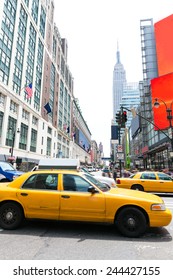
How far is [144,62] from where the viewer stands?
50406mm

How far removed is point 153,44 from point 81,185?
5613 centimetres

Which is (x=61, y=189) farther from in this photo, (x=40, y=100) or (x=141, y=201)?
(x=40, y=100)

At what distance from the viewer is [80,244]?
4.21 m

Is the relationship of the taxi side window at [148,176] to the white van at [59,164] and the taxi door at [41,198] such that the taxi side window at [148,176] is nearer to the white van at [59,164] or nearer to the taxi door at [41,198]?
the white van at [59,164]

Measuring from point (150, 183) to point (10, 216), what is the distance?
31.8 ft

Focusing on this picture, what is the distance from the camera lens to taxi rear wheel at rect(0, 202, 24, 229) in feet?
16.6

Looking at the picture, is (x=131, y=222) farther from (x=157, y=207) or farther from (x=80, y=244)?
(x=80, y=244)

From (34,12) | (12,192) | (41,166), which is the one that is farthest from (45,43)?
(12,192)

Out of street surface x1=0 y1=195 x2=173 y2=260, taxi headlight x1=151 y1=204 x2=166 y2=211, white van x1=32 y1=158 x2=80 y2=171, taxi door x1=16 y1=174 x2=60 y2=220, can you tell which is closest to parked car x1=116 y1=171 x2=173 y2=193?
street surface x1=0 y1=195 x2=173 y2=260

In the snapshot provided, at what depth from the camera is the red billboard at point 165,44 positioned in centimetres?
4009

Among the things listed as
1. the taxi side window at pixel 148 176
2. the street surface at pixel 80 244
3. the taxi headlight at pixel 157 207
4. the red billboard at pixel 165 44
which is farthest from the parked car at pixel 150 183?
the red billboard at pixel 165 44

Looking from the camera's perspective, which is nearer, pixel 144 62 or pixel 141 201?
pixel 141 201

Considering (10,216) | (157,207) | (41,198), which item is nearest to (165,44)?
(157,207)

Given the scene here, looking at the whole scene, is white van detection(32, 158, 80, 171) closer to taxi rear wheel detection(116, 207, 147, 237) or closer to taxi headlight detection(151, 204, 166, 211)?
taxi rear wheel detection(116, 207, 147, 237)
